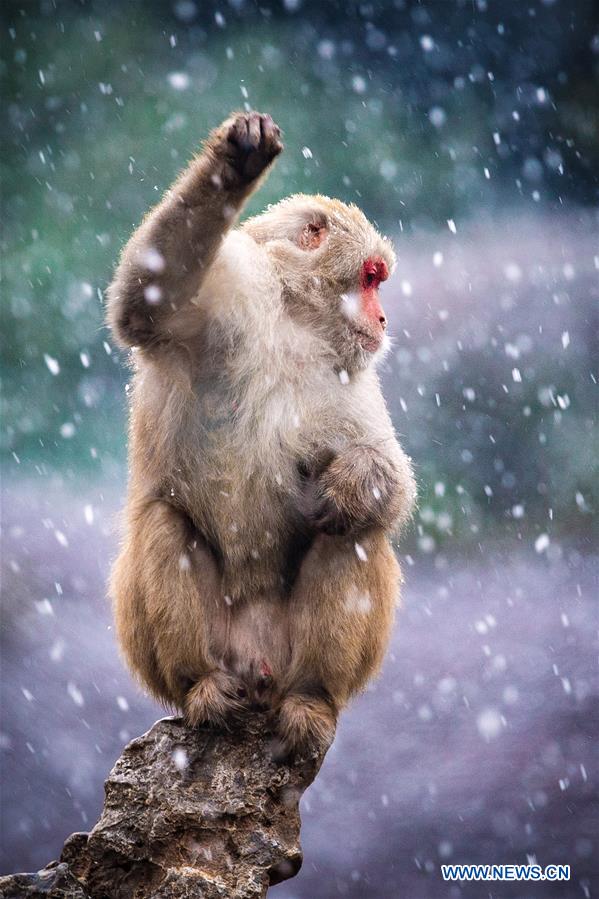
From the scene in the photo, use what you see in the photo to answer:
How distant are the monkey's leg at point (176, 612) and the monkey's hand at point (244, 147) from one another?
1370mm

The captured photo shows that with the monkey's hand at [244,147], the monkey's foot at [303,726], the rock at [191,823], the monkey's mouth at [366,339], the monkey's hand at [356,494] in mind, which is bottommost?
the rock at [191,823]

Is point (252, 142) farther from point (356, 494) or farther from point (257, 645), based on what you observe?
point (257, 645)

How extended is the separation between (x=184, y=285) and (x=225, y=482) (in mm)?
811

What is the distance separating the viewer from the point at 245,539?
4.06 meters

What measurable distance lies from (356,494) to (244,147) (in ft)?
4.59

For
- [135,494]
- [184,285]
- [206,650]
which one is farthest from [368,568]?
[184,285]

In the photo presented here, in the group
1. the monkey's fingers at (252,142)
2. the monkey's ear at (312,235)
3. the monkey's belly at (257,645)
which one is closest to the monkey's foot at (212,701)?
the monkey's belly at (257,645)

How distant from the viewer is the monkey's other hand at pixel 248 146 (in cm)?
347

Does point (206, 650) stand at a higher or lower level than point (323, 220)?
lower

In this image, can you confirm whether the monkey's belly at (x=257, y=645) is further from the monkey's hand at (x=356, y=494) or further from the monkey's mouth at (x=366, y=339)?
the monkey's mouth at (x=366, y=339)

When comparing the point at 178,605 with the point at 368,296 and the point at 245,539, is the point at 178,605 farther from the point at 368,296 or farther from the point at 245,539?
the point at 368,296

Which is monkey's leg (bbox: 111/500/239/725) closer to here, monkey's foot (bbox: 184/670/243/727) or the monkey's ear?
monkey's foot (bbox: 184/670/243/727)

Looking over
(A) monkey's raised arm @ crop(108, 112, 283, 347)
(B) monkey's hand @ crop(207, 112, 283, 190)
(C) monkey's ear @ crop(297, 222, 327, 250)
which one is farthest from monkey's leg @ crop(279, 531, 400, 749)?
(B) monkey's hand @ crop(207, 112, 283, 190)

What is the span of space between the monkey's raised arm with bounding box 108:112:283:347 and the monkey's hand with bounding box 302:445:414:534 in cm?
85
